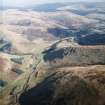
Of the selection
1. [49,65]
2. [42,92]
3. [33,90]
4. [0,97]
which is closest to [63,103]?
[42,92]

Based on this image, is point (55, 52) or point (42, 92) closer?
point (42, 92)

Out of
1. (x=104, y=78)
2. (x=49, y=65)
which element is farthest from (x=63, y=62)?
(x=104, y=78)

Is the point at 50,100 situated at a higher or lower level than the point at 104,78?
lower

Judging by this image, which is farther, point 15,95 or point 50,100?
point 15,95

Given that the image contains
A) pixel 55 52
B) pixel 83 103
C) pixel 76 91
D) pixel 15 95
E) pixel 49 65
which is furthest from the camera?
pixel 55 52

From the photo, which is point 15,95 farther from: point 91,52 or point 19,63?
point 91,52

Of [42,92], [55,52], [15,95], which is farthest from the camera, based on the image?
[55,52]

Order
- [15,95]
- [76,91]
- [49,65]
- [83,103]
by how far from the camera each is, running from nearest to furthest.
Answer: [83,103]
[76,91]
[15,95]
[49,65]

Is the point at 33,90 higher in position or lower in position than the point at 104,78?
lower

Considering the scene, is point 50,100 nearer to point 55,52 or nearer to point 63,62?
point 63,62

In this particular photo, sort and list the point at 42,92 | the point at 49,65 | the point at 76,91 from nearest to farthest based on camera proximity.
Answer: the point at 76,91 → the point at 42,92 → the point at 49,65
